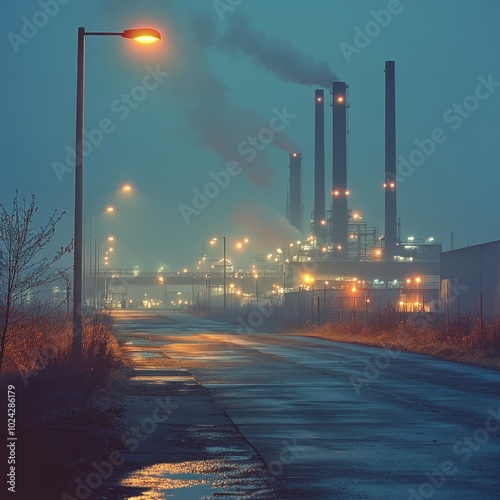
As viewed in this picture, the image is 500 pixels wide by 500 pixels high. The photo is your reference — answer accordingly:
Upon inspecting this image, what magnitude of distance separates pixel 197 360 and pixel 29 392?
15673mm

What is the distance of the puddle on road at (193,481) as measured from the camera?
9805mm

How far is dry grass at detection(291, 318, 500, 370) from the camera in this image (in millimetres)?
31984

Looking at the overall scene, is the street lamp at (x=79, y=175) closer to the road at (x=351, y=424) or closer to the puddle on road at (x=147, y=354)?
the road at (x=351, y=424)

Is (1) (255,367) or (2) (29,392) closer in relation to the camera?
(2) (29,392)

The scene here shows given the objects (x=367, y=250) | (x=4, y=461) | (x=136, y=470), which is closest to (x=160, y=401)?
(x=136, y=470)

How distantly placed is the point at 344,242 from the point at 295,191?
21.8 metres

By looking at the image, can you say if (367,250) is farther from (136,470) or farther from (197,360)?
(136,470)

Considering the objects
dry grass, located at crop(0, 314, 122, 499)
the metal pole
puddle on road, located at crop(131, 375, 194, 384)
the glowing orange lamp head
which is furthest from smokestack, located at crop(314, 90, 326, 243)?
the glowing orange lamp head

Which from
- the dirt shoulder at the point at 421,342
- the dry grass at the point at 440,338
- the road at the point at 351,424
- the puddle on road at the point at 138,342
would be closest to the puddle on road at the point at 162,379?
the road at the point at 351,424

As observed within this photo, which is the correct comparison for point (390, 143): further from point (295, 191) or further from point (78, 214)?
point (78, 214)

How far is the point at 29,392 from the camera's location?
16.1 metres

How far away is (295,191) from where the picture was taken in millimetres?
125938

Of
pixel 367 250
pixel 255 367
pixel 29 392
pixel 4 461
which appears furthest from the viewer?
pixel 367 250

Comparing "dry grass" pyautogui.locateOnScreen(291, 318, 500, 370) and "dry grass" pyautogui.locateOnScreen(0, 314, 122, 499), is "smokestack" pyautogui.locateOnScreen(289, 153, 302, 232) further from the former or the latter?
"dry grass" pyautogui.locateOnScreen(0, 314, 122, 499)
